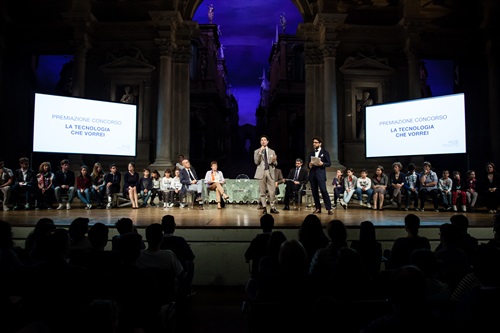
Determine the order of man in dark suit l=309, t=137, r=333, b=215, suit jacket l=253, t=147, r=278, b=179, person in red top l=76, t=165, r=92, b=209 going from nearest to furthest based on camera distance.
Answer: man in dark suit l=309, t=137, r=333, b=215
suit jacket l=253, t=147, r=278, b=179
person in red top l=76, t=165, r=92, b=209

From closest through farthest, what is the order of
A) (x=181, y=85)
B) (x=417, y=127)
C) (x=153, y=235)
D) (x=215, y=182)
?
(x=153, y=235) < (x=215, y=182) < (x=417, y=127) < (x=181, y=85)

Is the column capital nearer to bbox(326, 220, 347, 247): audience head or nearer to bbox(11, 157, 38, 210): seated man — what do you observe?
bbox(11, 157, 38, 210): seated man

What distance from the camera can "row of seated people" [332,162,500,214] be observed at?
8859 mm

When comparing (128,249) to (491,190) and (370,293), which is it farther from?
(491,190)

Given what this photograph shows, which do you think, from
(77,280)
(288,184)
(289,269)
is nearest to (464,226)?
(289,269)

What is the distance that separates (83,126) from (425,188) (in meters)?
A: 9.37

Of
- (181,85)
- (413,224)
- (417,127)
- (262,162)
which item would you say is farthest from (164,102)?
(413,224)

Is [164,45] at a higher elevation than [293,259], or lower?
higher

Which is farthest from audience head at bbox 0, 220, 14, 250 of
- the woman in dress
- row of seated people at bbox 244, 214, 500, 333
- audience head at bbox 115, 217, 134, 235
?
the woman in dress

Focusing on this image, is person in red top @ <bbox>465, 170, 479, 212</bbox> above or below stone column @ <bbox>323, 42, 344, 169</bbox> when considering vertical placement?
below

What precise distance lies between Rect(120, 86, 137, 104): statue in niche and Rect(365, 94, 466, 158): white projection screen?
8169 millimetres

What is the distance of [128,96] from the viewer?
514 inches

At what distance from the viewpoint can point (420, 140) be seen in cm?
960

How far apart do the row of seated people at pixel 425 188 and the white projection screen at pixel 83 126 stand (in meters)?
6.47
